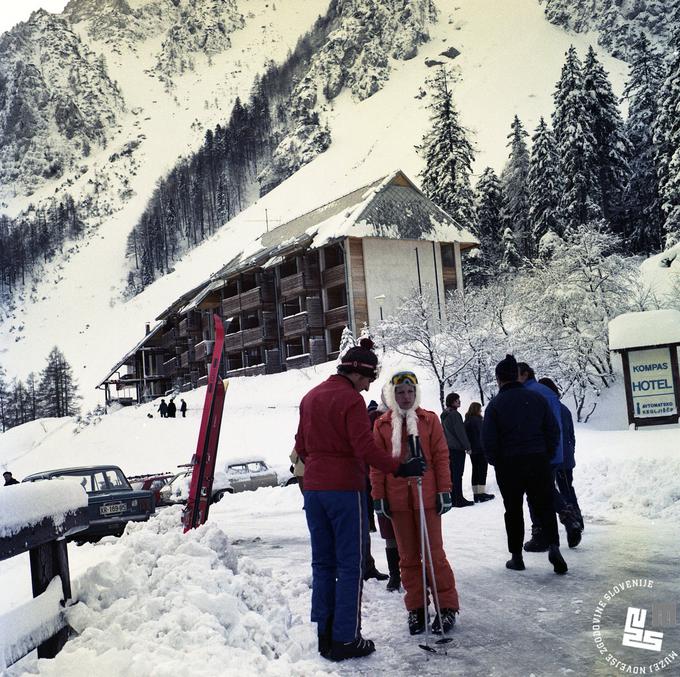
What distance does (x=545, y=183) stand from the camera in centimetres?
4769

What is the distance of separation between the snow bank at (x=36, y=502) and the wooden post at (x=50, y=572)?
0.17 metres

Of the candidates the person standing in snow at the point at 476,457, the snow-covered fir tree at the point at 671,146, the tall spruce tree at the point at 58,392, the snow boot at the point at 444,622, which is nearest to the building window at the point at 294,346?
the snow-covered fir tree at the point at 671,146

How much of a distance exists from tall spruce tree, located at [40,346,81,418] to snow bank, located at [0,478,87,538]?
297ft

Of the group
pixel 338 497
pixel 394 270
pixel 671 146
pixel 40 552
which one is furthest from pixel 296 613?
pixel 671 146

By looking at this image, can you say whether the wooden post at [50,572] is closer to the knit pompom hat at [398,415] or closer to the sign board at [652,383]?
the knit pompom hat at [398,415]

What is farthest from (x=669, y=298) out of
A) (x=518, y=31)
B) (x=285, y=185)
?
(x=518, y=31)

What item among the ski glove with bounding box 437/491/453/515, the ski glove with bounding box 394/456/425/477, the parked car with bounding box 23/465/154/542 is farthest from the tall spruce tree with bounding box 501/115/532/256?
the ski glove with bounding box 394/456/425/477

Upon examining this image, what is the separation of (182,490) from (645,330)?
12.7m

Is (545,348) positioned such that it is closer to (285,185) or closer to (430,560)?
(430,560)

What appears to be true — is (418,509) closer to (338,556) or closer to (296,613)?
(338,556)

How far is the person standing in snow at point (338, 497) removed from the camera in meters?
5.01

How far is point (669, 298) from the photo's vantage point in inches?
1237

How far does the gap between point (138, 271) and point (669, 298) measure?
108769 millimetres

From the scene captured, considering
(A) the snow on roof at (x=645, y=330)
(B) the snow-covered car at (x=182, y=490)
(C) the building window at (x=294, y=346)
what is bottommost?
(B) the snow-covered car at (x=182, y=490)
